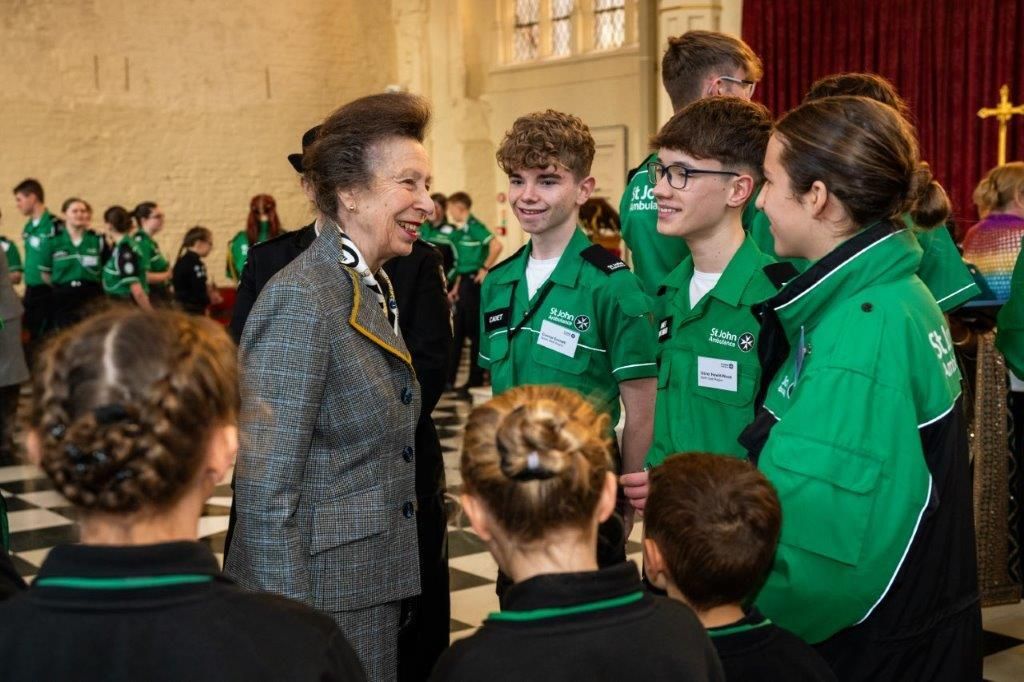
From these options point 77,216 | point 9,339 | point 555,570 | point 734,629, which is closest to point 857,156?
point 734,629

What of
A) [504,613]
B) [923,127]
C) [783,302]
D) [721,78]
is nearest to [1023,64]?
[923,127]

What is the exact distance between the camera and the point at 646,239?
3311 mm

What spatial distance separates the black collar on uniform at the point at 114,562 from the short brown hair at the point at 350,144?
47.2 inches

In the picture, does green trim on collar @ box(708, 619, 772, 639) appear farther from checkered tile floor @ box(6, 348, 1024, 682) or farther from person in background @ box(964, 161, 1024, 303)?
person in background @ box(964, 161, 1024, 303)

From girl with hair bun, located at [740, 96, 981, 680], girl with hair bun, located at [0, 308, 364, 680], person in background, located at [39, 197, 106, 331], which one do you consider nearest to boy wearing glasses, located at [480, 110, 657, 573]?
girl with hair bun, located at [740, 96, 981, 680]

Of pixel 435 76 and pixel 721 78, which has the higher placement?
pixel 435 76

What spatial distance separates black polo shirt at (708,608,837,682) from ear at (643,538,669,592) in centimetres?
11

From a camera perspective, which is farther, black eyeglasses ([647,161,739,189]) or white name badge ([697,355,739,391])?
black eyeglasses ([647,161,739,189])

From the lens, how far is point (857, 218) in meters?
1.86

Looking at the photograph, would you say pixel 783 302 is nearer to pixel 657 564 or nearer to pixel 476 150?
pixel 657 564

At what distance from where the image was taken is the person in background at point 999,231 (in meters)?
4.33

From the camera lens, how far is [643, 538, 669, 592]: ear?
1.72 metres

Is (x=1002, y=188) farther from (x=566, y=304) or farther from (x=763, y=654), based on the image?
(x=763, y=654)

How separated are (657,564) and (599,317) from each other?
3.46ft
